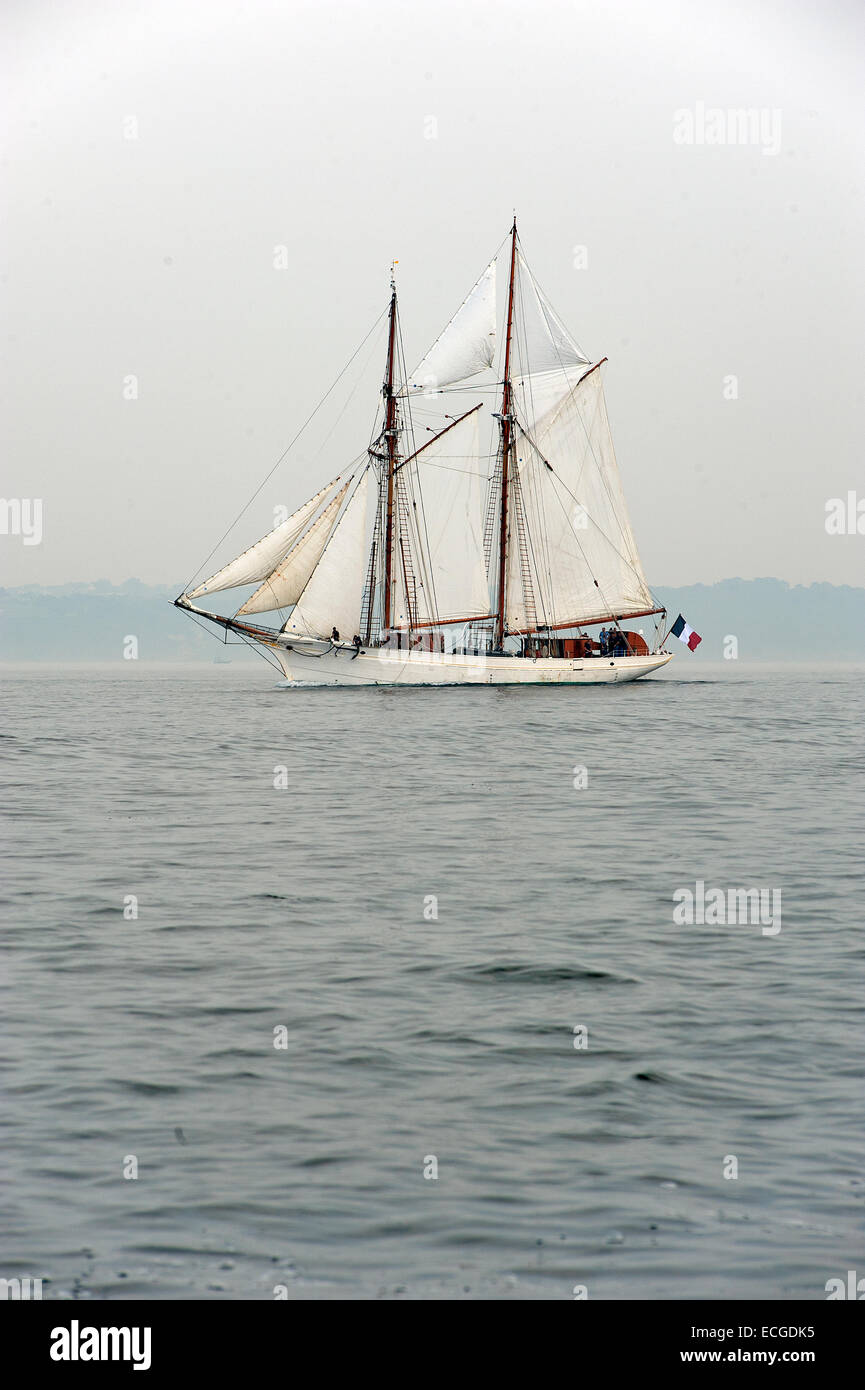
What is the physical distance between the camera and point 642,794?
32875 mm

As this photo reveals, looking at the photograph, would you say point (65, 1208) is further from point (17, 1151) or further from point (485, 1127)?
point (485, 1127)

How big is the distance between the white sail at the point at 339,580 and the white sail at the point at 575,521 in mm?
15528

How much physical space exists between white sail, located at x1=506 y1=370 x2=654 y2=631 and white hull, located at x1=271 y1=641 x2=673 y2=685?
3823mm

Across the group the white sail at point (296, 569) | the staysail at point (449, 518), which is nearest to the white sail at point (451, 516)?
the staysail at point (449, 518)

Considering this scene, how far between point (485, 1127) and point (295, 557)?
257 ft

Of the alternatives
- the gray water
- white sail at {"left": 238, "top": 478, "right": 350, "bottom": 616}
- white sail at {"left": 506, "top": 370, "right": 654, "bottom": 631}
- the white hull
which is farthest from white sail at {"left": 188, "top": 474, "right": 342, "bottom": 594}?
the gray water

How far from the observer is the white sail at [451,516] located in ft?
318

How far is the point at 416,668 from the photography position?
323 ft

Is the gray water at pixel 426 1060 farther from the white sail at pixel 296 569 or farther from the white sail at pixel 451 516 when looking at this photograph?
the white sail at pixel 451 516

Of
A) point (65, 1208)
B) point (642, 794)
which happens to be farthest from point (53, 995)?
point (642, 794)

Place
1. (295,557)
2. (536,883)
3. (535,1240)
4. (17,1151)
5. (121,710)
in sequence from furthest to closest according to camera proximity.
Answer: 1. (295,557)
2. (121,710)
3. (536,883)
4. (17,1151)
5. (535,1240)

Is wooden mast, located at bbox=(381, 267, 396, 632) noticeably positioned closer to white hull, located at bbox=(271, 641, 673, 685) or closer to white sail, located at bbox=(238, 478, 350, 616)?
white hull, located at bbox=(271, 641, 673, 685)

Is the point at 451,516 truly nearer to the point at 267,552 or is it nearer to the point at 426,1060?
the point at 267,552

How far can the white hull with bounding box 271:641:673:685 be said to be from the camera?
314 ft
